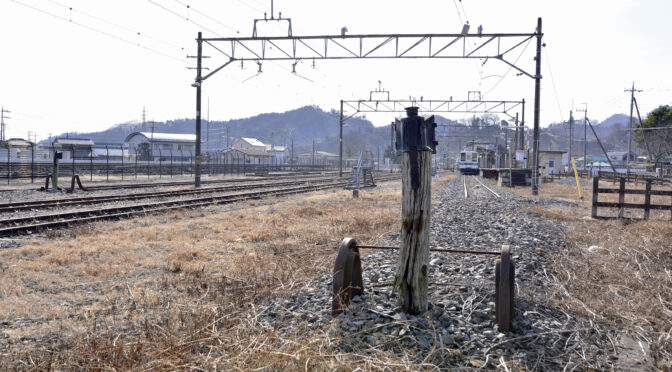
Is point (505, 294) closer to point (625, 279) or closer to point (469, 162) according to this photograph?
point (625, 279)

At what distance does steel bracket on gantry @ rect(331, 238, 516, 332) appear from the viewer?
4.26 metres

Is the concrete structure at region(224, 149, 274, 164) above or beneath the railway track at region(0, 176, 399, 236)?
above

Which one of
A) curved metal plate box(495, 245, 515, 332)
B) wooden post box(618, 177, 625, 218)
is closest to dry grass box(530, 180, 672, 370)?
curved metal plate box(495, 245, 515, 332)

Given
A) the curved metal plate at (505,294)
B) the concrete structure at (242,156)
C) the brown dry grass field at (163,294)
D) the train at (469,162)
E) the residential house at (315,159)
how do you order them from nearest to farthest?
1. the brown dry grass field at (163,294)
2. the curved metal plate at (505,294)
3. the train at (469,162)
4. the concrete structure at (242,156)
5. the residential house at (315,159)

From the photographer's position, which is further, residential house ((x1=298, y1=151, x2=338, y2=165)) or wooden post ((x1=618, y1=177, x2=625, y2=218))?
residential house ((x1=298, y1=151, x2=338, y2=165))

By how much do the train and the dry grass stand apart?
44406 millimetres

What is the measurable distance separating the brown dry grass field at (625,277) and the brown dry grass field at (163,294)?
2587 millimetres

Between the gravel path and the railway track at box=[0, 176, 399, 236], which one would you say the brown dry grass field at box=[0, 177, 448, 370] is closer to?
the gravel path

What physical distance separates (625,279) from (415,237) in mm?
3533

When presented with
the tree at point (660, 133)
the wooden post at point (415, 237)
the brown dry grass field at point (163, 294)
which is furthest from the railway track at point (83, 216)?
the tree at point (660, 133)

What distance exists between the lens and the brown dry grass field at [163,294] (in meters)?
3.64

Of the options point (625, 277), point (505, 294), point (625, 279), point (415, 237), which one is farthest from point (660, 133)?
point (415, 237)

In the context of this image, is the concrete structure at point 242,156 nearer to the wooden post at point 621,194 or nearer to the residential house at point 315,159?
the residential house at point 315,159

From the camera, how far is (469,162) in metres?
55.0
